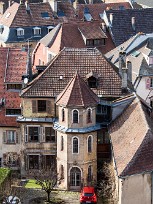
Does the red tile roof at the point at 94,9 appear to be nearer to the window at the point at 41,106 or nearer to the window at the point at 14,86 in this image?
the window at the point at 14,86

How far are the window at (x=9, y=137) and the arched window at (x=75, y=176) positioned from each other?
9.21 meters

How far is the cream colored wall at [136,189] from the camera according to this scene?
2633 inches

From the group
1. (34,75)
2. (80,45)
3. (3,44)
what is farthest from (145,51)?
(3,44)

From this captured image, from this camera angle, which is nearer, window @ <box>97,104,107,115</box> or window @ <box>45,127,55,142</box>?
window @ <box>97,104,107,115</box>

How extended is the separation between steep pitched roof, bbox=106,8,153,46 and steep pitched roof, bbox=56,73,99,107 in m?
44.6

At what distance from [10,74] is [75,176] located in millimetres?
17030

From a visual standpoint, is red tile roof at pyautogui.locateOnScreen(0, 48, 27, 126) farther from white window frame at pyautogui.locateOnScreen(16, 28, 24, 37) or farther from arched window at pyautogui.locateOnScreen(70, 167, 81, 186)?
white window frame at pyautogui.locateOnScreen(16, 28, 24, 37)

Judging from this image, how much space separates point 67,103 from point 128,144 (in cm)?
890

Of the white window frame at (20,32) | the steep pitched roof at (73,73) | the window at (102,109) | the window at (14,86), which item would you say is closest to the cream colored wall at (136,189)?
the window at (102,109)

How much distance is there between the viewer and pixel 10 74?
87.2 meters

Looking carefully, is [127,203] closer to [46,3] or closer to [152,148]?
[152,148]

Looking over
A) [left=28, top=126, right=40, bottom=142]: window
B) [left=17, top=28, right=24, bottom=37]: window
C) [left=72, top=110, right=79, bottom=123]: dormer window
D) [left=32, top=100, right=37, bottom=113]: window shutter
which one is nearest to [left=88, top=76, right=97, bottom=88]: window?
[left=72, top=110, right=79, bottom=123]: dormer window

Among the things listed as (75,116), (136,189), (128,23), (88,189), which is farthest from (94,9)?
(136,189)

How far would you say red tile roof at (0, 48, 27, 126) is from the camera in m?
82.9
